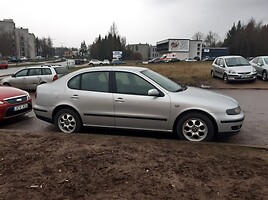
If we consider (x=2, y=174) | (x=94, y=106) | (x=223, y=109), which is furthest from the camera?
(x=94, y=106)

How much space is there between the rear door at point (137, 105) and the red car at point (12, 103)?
9.62 feet

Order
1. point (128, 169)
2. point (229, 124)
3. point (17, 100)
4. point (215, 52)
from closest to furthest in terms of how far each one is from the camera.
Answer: point (128, 169) → point (229, 124) → point (17, 100) → point (215, 52)

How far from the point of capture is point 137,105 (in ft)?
15.7

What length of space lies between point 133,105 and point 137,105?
0.28 feet

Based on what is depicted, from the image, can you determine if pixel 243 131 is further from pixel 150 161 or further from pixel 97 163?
pixel 97 163

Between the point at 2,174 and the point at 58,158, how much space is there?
76cm

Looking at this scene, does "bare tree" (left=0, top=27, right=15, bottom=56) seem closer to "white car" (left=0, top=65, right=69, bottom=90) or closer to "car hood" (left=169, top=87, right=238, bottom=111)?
"white car" (left=0, top=65, right=69, bottom=90)

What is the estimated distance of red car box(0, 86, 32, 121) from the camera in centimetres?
599

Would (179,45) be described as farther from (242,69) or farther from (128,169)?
(128,169)

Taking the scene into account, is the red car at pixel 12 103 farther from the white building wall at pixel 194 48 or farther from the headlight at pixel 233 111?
the white building wall at pixel 194 48

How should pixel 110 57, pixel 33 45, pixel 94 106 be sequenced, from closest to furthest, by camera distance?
pixel 94 106, pixel 110 57, pixel 33 45

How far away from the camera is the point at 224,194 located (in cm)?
275

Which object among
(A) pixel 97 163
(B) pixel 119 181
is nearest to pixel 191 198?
(B) pixel 119 181

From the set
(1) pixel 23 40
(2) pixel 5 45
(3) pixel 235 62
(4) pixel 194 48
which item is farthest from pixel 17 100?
(1) pixel 23 40
